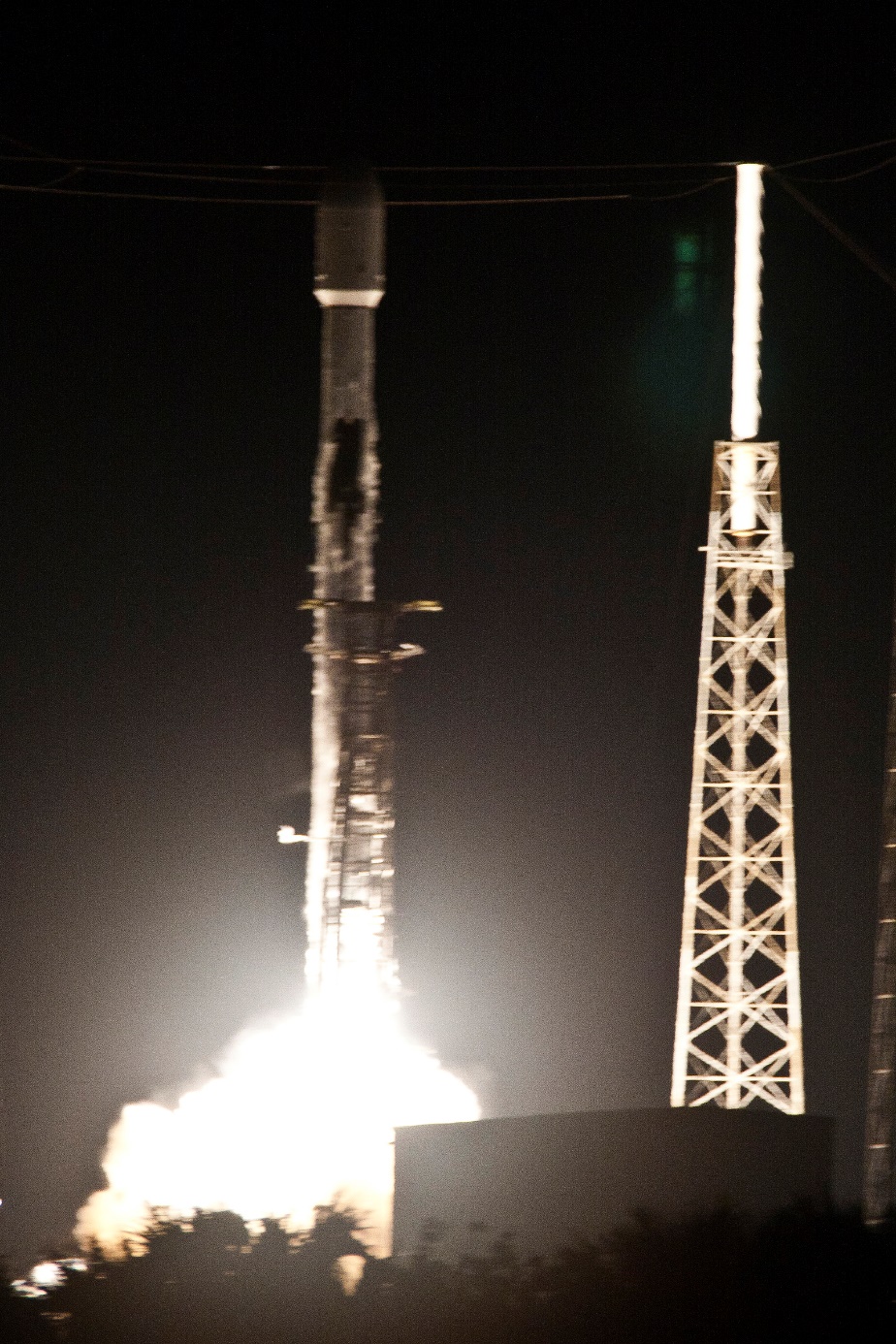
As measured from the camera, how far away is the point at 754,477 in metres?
15.2

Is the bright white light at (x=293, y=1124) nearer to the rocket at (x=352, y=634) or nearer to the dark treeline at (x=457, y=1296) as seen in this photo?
the rocket at (x=352, y=634)

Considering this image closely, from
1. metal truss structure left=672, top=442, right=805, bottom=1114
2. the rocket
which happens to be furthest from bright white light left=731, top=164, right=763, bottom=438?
the rocket

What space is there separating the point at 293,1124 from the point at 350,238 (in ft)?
30.6

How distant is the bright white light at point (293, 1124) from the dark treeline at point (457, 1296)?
8484 millimetres

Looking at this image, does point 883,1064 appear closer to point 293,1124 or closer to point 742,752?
point 742,752

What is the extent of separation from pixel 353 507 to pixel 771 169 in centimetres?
529

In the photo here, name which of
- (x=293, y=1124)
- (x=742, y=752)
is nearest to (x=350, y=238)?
(x=742, y=752)

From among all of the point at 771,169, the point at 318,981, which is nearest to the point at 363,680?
the point at 318,981

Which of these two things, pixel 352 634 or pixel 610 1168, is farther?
pixel 352 634

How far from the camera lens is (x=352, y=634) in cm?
1677

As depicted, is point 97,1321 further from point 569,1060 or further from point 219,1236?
point 569,1060

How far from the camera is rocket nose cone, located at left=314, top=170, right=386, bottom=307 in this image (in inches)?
668

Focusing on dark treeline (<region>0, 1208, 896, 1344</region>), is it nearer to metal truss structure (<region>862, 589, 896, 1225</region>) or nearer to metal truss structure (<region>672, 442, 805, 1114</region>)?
metal truss structure (<region>862, 589, 896, 1225</region>)

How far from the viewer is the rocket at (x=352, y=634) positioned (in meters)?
16.8
